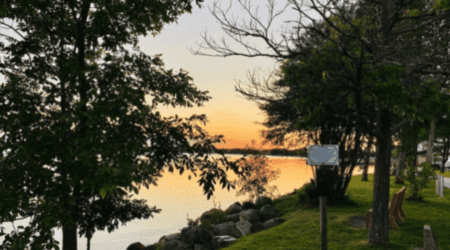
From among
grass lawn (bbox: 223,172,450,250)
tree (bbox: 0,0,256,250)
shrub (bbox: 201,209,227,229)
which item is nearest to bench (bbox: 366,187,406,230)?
grass lawn (bbox: 223,172,450,250)

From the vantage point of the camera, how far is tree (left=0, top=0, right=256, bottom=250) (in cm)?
450

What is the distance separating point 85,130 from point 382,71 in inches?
223

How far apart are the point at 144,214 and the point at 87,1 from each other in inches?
156

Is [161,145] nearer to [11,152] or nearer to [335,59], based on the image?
[11,152]

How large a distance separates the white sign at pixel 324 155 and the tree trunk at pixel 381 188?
9.06ft

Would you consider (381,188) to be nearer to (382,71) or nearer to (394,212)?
(394,212)

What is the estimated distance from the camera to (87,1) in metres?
5.77

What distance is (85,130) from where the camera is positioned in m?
5.31

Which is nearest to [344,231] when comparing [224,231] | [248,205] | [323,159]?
[224,231]

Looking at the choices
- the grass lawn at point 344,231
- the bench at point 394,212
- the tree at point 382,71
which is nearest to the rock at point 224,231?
the grass lawn at point 344,231

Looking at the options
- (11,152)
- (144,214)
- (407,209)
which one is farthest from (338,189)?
(11,152)

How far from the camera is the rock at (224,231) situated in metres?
11.4

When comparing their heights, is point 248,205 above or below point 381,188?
below

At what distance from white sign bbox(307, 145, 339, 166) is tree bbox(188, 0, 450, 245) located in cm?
139
